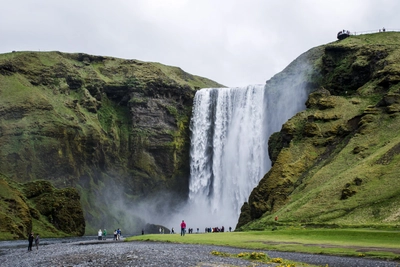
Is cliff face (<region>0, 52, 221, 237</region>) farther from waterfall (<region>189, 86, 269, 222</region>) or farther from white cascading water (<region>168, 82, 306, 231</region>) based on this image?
white cascading water (<region>168, 82, 306, 231</region>)

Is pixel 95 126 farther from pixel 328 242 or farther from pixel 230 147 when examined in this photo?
pixel 328 242

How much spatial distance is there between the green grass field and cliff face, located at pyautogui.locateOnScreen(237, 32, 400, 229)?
6.00m

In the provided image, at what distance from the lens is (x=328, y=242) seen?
42.1 m

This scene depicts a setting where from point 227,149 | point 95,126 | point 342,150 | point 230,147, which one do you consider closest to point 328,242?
point 342,150

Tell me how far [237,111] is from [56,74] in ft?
198

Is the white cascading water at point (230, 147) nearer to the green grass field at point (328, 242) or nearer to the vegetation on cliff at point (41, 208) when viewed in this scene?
the vegetation on cliff at point (41, 208)

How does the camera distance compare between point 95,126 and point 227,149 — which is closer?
Answer: point 227,149

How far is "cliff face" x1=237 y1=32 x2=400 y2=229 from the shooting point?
5825cm

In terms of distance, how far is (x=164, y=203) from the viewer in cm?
13375

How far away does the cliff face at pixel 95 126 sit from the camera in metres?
123

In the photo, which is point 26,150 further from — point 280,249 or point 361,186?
point 280,249

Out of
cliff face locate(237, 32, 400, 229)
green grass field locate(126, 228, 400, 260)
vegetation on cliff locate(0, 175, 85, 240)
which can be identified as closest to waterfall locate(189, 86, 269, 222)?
cliff face locate(237, 32, 400, 229)

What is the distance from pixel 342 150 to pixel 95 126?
8291 cm

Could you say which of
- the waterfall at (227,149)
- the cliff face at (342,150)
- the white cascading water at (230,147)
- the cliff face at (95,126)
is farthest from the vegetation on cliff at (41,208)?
the cliff face at (342,150)
